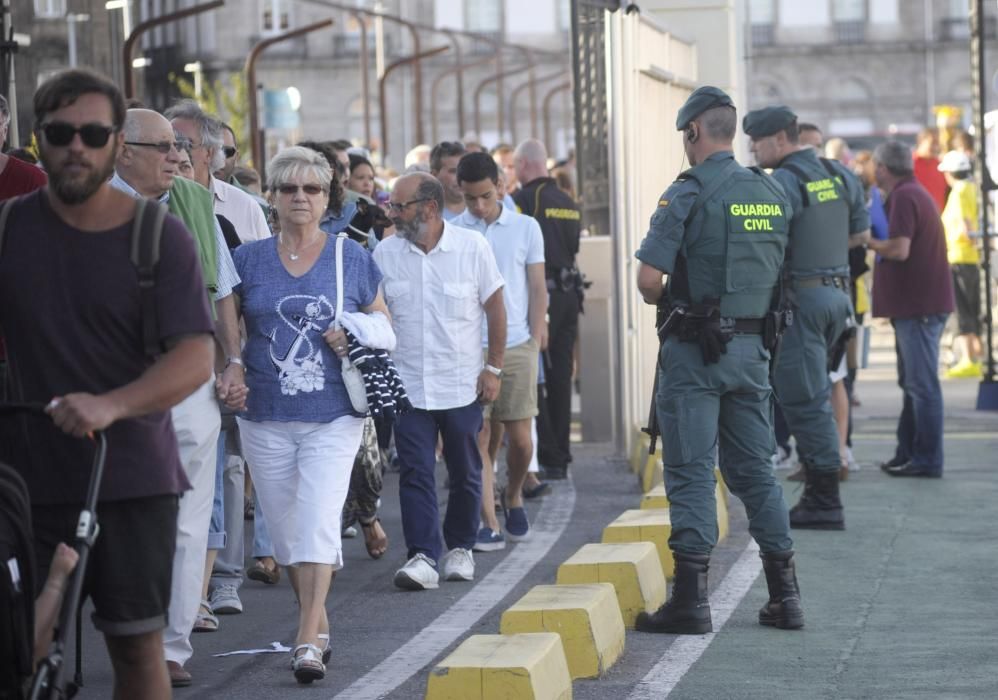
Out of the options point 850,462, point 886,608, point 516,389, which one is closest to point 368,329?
point 886,608

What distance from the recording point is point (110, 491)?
15.3 ft

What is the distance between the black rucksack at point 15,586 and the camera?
440 centimetres

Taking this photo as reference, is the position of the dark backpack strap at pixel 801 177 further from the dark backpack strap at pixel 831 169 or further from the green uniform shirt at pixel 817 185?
the dark backpack strap at pixel 831 169

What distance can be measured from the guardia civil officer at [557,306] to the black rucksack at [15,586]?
809 centimetres

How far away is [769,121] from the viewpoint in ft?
34.5

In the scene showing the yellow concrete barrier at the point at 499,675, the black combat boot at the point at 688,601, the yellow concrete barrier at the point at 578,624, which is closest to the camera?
the yellow concrete barrier at the point at 499,675

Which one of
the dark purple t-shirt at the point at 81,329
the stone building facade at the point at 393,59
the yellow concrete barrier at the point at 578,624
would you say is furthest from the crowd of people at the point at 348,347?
the stone building facade at the point at 393,59

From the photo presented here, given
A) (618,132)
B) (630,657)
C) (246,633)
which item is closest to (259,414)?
(246,633)

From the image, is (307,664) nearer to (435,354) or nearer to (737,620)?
(737,620)

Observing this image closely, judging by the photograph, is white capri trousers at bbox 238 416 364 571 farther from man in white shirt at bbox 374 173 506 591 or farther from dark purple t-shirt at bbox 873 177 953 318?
dark purple t-shirt at bbox 873 177 953 318

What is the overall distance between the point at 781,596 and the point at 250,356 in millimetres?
2176

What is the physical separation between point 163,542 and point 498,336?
4.40m

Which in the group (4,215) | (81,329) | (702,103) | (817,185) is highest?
(702,103)

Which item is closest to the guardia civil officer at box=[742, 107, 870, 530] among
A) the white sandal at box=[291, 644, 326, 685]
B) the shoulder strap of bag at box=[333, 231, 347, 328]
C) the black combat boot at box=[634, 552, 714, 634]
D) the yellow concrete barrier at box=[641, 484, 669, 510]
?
the yellow concrete barrier at box=[641, 484, 669, 510]
